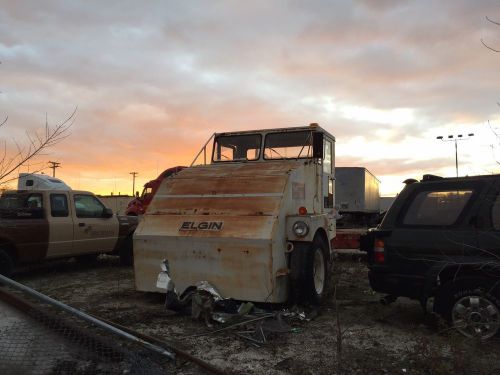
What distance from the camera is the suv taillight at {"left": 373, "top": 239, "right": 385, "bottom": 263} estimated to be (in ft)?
20.0

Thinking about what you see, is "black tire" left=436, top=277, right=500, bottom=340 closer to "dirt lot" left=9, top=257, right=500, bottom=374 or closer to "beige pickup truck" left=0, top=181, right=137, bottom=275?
"dirt lot" left=9, top=257, right=500, bottom=374

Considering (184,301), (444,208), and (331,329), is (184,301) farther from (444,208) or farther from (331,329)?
(444,208)

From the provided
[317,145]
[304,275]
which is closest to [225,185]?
[304,275]

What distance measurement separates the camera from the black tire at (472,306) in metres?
5.27

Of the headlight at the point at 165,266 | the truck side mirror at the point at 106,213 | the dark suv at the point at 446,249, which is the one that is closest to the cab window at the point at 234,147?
the headlight at the point at 165,266

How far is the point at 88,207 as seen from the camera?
11.0m

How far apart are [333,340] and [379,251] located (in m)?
1.30

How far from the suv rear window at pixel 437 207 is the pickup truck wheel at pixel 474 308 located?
0.77 m

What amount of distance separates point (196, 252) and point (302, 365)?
2.32 meters

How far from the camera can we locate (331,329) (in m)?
5.97

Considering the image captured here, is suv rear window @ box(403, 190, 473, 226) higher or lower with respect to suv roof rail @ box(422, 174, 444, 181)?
lower

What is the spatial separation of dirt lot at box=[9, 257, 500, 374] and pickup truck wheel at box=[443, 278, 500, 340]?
0.13 meters

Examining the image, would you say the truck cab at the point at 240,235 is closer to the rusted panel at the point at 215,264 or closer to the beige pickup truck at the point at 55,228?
the rusted panel at the point at 215,264

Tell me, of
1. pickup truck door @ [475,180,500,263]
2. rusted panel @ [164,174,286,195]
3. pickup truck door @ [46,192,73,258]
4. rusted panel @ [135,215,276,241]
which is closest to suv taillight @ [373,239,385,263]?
pickup truck door @ [475,180,500,263]
